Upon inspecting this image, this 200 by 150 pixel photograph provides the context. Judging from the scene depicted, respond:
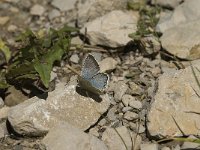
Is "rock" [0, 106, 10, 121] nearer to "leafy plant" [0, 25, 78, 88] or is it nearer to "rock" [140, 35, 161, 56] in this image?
"leafy plant" [0, 25, 78, 88]

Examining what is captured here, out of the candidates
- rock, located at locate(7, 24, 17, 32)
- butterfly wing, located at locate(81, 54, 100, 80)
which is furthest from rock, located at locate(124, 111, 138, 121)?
rock, located at locate(7, 24, 17, 32)

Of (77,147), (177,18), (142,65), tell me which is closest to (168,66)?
(142,65)

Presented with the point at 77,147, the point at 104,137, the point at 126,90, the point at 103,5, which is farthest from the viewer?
the point at 103,5

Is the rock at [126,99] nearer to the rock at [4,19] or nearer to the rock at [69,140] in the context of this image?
the rock at [69,140]

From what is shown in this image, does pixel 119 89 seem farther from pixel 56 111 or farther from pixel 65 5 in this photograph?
pixel 65 5

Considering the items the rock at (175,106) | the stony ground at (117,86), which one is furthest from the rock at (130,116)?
the rock at (175,106)

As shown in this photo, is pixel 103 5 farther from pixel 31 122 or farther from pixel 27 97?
pixel 31 122
